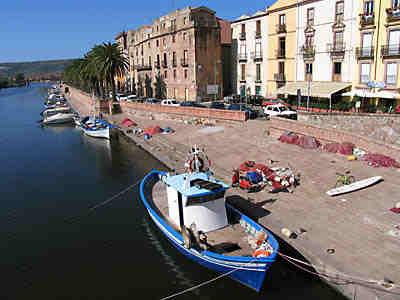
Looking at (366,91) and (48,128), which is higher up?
(366,91)

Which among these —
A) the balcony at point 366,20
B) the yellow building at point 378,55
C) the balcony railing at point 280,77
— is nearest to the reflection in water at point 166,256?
the yellow building at point 378,55

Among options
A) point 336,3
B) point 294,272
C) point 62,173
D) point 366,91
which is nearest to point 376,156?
point 294,272

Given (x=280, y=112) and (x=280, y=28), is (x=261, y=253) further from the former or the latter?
(x=280, y=28)

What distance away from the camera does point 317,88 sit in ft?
137

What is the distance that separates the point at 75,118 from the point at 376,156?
5447 centimetres

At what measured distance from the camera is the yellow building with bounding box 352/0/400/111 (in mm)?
34219

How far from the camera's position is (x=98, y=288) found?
49.5 feet

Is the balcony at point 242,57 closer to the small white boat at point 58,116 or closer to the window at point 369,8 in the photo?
the window at point 369,8

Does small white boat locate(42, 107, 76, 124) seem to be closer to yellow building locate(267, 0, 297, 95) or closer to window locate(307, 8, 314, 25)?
yellow building locate(267, 0, 297, 95)

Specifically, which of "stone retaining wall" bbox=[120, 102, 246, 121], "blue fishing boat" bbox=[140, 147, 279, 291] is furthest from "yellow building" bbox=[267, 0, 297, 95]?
"blue fishing boat" bbox=[140, 147, 279, 291]

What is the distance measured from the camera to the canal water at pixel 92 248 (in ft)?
48.3

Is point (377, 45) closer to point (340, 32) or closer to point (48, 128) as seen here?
point (340, 32)

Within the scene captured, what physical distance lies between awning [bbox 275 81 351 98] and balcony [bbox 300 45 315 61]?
320 centimetres

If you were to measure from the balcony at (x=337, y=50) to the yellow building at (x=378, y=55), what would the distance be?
230 cm
